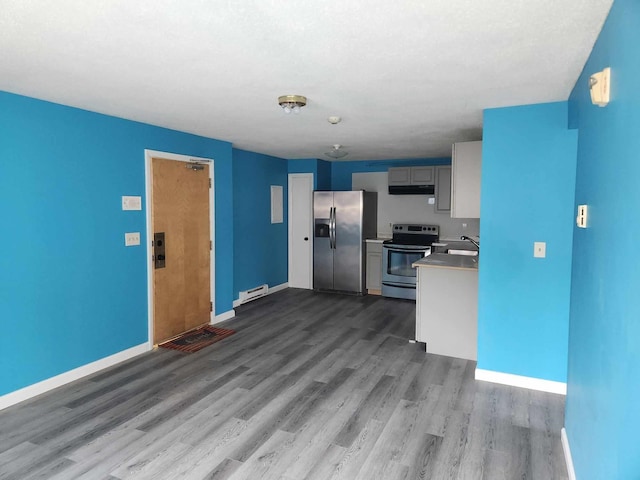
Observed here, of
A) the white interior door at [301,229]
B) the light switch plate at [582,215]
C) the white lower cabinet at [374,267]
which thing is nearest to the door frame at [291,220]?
the white interior door at [301,229]

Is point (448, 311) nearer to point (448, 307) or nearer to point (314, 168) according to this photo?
point (448, 307)

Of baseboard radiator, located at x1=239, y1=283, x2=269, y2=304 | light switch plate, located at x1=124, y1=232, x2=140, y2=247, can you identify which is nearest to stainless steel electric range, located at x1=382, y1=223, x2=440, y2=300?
baseboard radiator, located at x1=239, y1=283, x2=269, y2=304

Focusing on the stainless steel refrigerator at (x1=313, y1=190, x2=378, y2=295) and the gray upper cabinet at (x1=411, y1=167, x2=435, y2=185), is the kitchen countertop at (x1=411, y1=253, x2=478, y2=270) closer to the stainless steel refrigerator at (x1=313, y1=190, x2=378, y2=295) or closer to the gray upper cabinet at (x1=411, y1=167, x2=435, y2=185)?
the gray upper cabinet at (x1=411, y1=167, x2=435, y2=185)

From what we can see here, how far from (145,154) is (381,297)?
4155 millimetres

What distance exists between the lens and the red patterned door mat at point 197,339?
4195mm

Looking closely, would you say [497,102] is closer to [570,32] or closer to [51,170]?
[570,32]

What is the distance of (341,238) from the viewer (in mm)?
6773

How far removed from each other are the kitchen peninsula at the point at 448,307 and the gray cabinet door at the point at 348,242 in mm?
2520

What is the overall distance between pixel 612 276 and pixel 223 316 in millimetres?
4432

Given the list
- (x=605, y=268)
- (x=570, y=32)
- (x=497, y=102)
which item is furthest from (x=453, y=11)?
(x=497, y=102)

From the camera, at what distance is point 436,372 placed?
366 centimetres

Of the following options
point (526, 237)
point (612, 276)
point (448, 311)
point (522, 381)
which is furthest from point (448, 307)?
point (612, 276)

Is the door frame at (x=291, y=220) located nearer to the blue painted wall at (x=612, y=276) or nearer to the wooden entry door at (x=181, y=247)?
the wooden entry door at (x=181, y=247)

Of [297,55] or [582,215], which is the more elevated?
[297,55]
